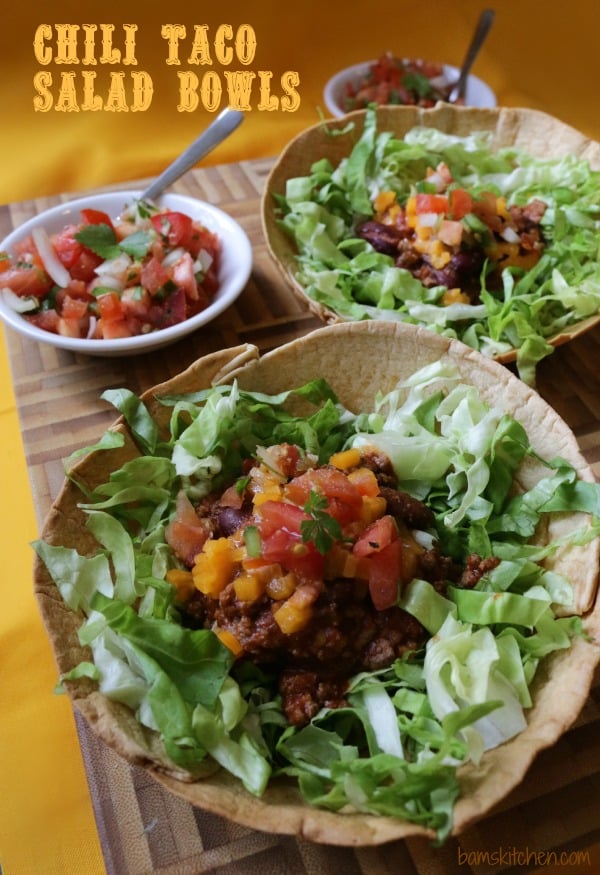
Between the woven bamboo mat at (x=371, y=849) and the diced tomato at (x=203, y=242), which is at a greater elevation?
the diced tomato at (x=203, y=242)

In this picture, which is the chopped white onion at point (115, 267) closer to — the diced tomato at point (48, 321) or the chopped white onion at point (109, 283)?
the chopped white onion at point (109, 283)

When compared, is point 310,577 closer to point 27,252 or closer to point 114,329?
point 114,329

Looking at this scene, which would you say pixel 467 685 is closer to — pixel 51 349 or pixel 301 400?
pixel 301 400

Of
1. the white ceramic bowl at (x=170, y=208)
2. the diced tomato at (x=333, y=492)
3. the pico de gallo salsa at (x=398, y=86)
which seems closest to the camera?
the diced tomato at (x=333, y=492)

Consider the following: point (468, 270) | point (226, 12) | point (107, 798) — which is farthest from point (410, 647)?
point (226, 12)

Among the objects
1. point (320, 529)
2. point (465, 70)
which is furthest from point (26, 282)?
point (465, 70)

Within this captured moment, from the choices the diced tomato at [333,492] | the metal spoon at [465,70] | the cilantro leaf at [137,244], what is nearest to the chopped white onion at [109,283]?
the cilantro leaf at [137,244]
